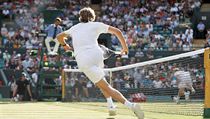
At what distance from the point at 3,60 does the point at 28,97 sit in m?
5.07

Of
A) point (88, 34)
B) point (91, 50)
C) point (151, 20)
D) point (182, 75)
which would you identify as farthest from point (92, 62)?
point (151, 20)

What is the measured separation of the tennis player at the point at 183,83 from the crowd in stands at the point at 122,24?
7.23 meters

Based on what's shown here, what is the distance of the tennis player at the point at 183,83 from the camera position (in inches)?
608

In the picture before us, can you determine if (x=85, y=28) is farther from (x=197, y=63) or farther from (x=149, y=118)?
(x=197, y=63)

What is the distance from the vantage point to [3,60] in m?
28.5

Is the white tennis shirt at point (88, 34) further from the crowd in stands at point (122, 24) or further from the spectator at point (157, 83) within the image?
the crowd in stands at point (122, 24)

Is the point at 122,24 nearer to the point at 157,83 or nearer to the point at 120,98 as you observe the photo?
the point at 157,83

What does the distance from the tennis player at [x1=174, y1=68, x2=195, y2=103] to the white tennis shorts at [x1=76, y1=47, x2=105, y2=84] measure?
5.60m

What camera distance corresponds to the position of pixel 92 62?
9945 mm

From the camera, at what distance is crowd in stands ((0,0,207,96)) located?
28.7m

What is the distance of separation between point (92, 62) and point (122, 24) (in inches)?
959

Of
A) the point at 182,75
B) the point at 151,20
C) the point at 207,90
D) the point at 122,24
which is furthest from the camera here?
the point at 122,24

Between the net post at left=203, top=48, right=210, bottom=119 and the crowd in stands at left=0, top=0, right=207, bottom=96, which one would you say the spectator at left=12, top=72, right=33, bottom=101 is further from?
the net post at left=203, top=48, right=210, bottom=119

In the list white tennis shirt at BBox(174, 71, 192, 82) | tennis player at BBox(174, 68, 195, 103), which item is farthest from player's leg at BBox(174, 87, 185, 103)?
white tennis shirt at BBox(174, 71, 192, 82)
